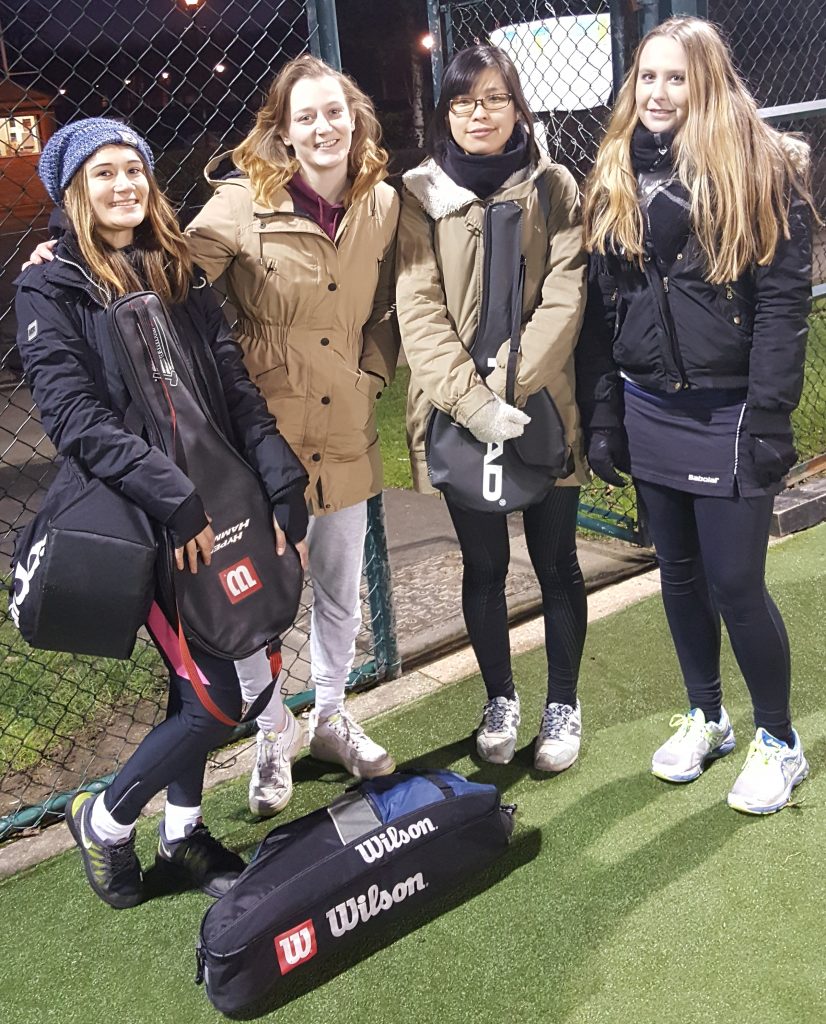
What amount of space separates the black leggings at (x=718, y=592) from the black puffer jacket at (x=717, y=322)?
253 mm

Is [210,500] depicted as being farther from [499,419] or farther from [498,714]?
[498,714]

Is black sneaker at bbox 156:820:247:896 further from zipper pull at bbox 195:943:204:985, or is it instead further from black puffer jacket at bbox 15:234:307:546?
black puffer jacket at bbox 15:234:307:546

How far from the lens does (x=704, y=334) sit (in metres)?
2.26

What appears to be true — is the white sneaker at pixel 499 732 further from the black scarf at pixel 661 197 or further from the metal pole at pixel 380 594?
the black scarf at pixel 661 197

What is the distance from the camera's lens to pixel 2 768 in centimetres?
323

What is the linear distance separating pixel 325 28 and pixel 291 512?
62.0 inches

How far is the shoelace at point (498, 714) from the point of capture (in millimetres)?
2922

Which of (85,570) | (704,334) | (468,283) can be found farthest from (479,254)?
(85,570)

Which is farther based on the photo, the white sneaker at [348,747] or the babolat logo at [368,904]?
the white sneaker at [348,747]

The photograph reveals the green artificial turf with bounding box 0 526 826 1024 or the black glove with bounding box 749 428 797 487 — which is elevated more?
the black glove with bounding box 749 428 797 487

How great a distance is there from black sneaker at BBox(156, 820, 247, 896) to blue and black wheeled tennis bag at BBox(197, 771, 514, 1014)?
0.19 metres

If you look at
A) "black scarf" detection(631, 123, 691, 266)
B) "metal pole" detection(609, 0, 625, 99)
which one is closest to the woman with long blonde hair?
"black scarf" detection(631, 123, 691, 266)

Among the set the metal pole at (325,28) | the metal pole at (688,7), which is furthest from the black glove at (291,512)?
the metal pole at (688,7)

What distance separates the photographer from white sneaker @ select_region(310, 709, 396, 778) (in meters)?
2.89
